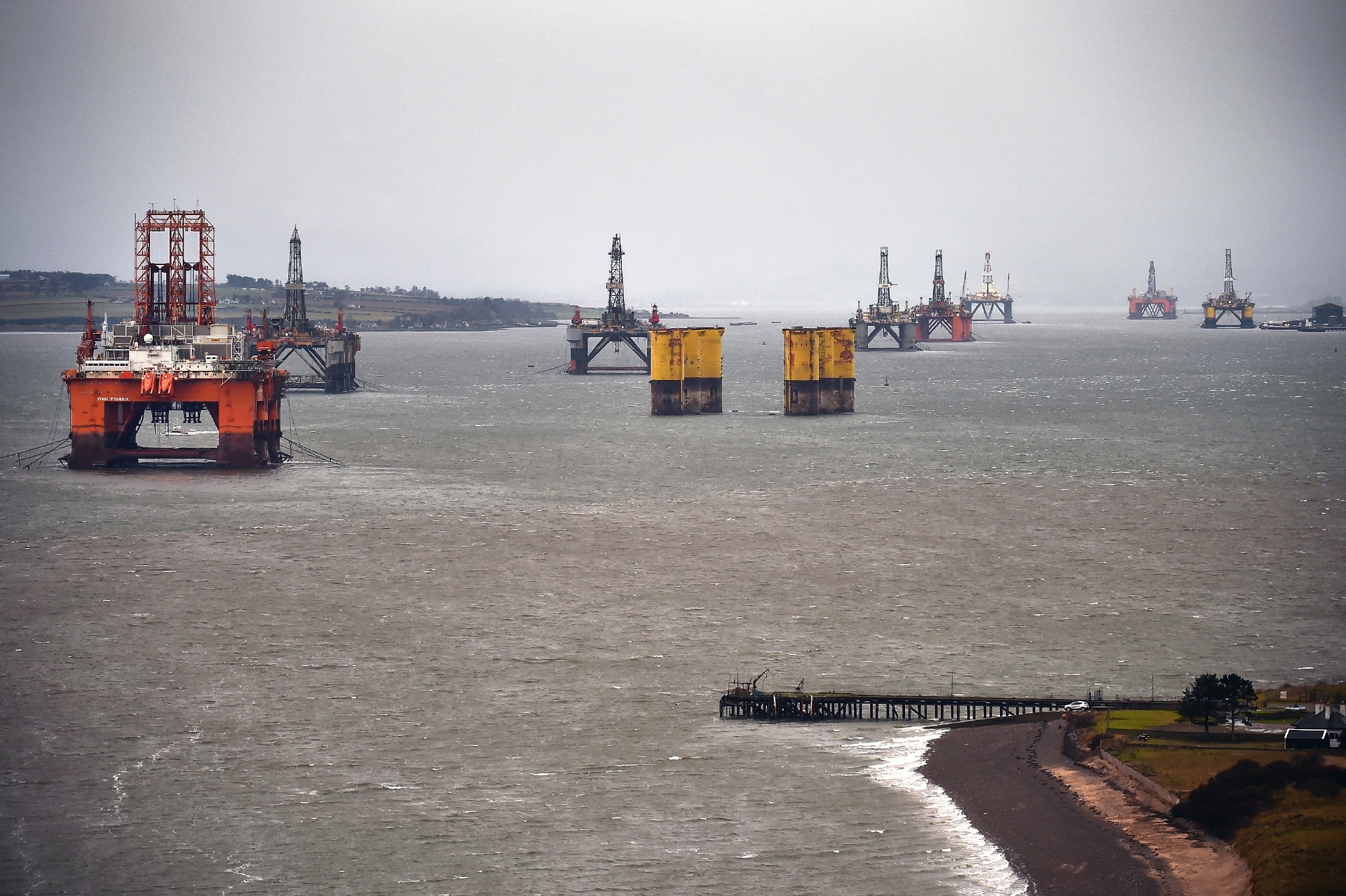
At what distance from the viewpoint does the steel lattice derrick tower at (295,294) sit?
132 m

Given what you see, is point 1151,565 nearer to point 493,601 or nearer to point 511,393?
point 493,601

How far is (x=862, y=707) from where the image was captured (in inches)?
1446

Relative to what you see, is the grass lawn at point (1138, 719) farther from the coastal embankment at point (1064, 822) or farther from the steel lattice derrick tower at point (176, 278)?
the steel lattice derrick tower at point (176, 278)

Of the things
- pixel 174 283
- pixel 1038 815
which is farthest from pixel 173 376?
pixel 1038 815

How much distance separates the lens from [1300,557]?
5494cm

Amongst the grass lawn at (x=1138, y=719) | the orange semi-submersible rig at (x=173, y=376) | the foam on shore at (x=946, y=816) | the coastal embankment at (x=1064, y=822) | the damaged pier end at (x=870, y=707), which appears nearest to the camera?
the coastal embankment at (x=1064, y=822)

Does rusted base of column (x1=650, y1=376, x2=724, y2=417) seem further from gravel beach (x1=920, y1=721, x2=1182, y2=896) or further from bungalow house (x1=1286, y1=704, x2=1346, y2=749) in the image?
bungalow house (x1=1286, y1=704, x2=1346, y2=749)

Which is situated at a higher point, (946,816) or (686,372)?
(686,372)

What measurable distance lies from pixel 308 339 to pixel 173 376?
58.7 metres

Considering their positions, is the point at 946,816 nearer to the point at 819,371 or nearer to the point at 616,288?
the point at 819,371

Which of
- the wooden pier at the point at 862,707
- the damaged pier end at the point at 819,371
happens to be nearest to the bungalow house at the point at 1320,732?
the wooden pier at the point at 862,707

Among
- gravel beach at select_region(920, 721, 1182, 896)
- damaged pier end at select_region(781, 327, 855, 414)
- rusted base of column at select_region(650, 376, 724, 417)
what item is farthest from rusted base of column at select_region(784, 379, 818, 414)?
gravel beach at select_region(920, 721, 1182, 896)

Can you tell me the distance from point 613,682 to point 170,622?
15.8 metres

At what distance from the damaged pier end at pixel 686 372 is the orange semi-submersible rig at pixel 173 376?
110 ft
